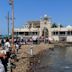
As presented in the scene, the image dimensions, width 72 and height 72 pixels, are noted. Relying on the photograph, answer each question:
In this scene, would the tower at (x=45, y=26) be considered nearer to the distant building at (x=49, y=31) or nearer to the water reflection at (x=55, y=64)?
the distant building at (x=49, y=31)

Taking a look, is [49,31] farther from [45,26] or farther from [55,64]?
[55,64]

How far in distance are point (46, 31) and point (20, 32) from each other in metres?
10.5

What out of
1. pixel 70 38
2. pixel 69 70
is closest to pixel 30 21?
pixel 70 38

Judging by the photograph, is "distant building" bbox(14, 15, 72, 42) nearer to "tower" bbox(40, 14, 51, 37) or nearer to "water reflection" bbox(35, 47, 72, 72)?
"tower" bbox(40, 14, 51, 37)

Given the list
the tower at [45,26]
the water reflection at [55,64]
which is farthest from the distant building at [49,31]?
the water reflection at [55,64]

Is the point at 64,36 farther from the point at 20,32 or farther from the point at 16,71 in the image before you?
the point at 16,71

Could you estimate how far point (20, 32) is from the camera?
129 metres

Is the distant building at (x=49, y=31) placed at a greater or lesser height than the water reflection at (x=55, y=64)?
greater

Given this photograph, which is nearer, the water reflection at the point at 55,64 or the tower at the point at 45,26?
the water reflection at the point at 55,64

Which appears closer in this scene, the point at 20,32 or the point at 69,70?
the point at 69,70

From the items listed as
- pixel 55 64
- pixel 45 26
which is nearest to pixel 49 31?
pixel 45 26

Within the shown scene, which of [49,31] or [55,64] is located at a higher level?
[49,31]

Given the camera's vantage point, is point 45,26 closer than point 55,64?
No

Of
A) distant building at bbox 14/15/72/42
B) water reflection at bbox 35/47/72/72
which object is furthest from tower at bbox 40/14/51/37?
water reflection at bbox 35/47/72/72
